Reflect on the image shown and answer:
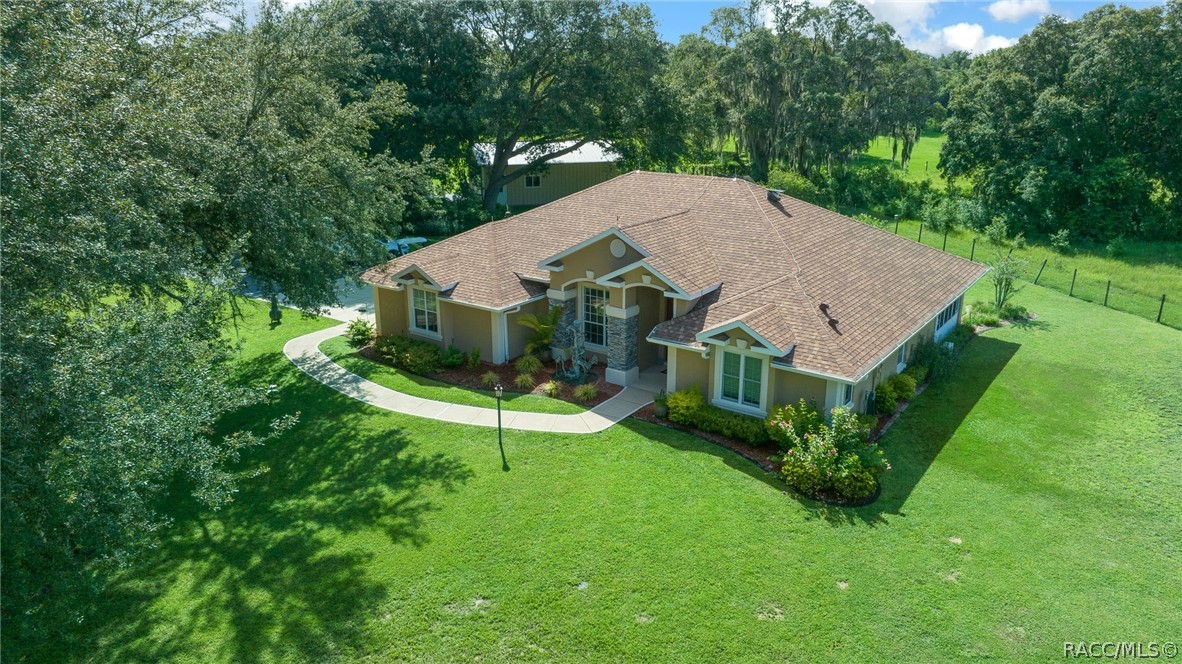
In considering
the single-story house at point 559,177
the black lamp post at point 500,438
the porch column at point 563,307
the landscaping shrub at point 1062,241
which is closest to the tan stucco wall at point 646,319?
the porch column at point 563,307

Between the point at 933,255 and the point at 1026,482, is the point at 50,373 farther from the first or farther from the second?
the point at 933,255

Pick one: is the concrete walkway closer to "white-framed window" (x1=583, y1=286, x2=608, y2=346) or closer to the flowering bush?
"white-framed window" (x1=583, y1=286, x2=608, y2=346)

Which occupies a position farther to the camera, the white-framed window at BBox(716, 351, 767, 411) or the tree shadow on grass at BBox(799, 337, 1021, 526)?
the white-framed window at BBox(716, 351, 767, 411)

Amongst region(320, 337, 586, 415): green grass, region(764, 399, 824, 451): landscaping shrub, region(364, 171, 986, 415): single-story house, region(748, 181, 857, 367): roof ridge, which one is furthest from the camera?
region(320, 337, 586, 415): green grass

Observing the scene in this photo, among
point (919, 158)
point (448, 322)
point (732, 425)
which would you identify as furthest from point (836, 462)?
point (919, 158)

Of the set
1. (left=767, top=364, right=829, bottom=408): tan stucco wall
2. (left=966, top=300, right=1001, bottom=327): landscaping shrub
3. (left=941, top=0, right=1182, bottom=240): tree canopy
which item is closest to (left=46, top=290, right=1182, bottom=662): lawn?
(left=767, top=364, right=829, bottom=408): tan stucco wall

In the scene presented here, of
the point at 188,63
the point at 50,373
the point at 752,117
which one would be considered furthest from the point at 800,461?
the point at 752,117

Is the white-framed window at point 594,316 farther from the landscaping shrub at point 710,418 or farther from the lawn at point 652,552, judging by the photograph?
the lawn at point 652,552
